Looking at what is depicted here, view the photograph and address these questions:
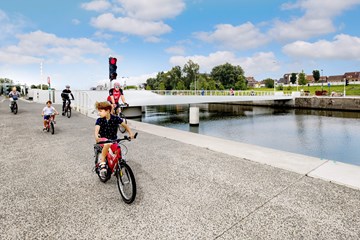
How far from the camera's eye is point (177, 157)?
20.9 feet

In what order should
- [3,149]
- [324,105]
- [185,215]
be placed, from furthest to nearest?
[324,105], [3,149], [185,215]

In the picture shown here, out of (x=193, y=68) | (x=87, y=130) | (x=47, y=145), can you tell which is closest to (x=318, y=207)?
(x=47, y=145)

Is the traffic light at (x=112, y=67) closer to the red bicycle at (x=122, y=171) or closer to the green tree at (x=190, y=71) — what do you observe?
the red bicycle at (x=122, y=171)

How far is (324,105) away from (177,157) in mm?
45065

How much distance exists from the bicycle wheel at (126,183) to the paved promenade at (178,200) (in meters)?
0.13

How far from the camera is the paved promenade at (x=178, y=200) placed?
3.02 meters

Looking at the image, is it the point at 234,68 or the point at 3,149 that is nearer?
the point at 3,149

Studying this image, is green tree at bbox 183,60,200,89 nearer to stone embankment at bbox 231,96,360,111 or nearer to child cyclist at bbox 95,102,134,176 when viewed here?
stone embankment at bbox 231,96,360,111

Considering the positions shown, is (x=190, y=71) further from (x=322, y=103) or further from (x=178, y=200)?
(x=178, y=200)

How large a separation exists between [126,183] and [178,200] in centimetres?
90

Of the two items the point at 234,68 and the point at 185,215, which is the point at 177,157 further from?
the point at 234,68

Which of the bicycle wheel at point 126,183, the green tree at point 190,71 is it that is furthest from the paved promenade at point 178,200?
the green tree at point 190,71

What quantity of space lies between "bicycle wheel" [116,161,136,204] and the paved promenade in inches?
5.2

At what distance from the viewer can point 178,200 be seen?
383cm
